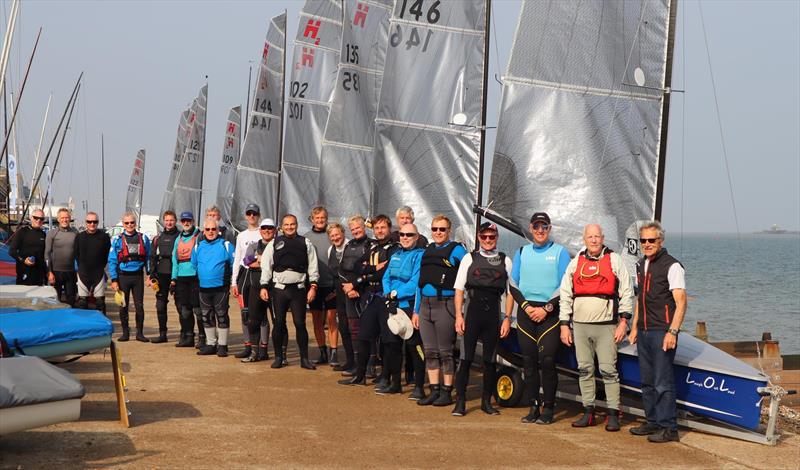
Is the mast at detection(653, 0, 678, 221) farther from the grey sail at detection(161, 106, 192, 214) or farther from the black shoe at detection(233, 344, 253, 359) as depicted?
the grey sail at detection(161, 106, 192, 214)

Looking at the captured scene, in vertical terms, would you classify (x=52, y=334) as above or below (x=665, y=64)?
below

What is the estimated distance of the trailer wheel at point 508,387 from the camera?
949cm

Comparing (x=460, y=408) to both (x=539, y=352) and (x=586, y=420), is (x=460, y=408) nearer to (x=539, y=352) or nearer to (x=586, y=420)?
(x=539, y=352)

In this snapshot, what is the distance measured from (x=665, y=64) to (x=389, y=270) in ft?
12.2

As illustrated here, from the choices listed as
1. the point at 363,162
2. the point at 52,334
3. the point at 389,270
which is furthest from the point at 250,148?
the point at 52,334

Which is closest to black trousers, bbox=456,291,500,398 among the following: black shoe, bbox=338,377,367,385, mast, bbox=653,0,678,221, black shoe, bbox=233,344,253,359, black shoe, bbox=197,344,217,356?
black shoe, bbox=338,377,367,385

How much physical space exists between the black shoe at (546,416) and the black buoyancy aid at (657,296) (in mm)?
1145

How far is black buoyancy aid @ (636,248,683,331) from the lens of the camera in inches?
321

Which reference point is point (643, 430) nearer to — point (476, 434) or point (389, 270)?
point (476, 434)

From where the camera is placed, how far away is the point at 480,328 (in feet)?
29.5

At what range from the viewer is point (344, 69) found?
69.6 ft

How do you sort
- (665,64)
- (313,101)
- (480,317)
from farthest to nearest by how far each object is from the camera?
(313,101) → (665,64) → (480,317)

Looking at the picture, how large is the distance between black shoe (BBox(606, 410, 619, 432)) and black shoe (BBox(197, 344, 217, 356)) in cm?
597

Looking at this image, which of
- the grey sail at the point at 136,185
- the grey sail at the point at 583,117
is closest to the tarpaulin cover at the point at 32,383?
the grey sail at the point at 583,117
